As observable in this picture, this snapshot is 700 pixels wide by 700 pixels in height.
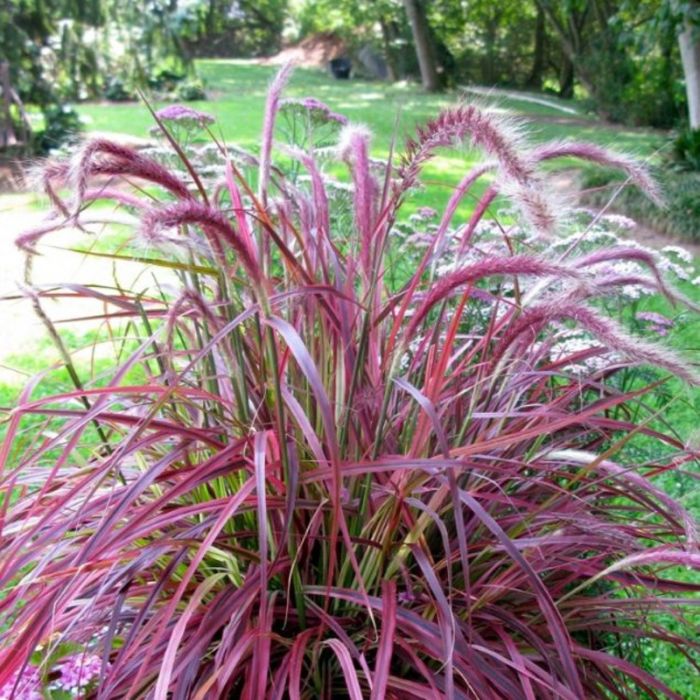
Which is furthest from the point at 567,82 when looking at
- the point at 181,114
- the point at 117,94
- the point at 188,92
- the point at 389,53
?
the point at 181,114

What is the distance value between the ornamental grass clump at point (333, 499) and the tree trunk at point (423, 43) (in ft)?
68.8

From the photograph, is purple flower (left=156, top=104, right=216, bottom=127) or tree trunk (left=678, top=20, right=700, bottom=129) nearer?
purple flower (left=156, top=104, right=216, bottom=127)

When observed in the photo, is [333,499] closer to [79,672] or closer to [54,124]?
[79,672]

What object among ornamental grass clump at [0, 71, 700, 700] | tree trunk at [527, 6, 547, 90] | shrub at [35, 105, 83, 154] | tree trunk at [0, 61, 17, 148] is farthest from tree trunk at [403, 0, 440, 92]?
ornamental grass clump at [0, 71, 700, 700]

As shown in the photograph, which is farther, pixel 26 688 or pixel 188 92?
pixel 188 92

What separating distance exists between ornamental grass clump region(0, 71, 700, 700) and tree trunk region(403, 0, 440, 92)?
2098 cm

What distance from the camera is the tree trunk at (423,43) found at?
69.7ft

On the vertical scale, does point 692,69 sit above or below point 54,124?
above

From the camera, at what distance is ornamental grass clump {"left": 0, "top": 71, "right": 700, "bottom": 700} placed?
1.33 meters

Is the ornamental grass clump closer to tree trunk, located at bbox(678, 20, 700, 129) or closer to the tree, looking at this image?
the tree

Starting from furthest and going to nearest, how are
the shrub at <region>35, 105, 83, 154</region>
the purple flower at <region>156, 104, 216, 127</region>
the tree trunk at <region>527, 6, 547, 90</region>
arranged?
the tree trunk at <region>527, 6, 547, 90</region>
the shrub at <region>35, 105, 83, 154</region>
the purple flower at <region>156, 104, 216, 127</region>

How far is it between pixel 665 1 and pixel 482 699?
28.0 feet

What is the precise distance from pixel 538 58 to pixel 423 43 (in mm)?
5037

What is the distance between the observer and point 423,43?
21.8m
